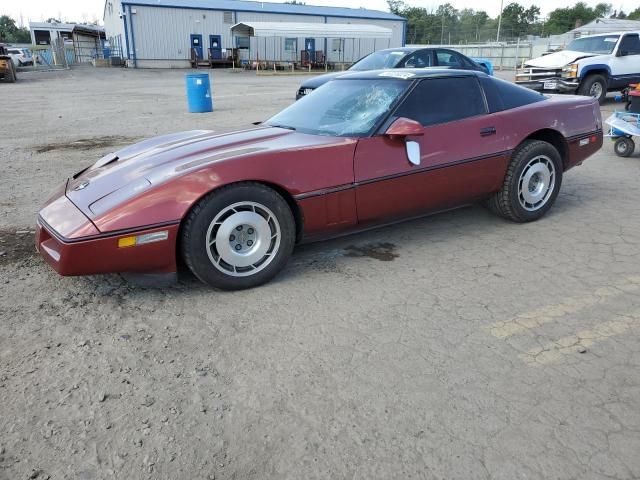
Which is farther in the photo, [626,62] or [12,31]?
[12,31]

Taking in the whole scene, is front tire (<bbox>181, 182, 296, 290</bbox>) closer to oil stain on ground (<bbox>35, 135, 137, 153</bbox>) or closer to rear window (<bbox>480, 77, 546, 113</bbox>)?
rear window (<bbox>480, 77, 546, 113</bbox>)

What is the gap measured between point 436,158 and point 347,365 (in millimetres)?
1937

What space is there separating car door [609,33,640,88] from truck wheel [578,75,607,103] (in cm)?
22

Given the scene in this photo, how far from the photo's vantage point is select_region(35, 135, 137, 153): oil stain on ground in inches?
325

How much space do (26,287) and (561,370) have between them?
3.20 m

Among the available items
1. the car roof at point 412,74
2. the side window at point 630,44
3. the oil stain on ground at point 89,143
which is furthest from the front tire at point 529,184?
the side window at point 630,44

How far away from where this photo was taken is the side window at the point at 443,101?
3.77m

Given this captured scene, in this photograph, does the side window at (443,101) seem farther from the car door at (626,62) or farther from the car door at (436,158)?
the car door at (626,62)

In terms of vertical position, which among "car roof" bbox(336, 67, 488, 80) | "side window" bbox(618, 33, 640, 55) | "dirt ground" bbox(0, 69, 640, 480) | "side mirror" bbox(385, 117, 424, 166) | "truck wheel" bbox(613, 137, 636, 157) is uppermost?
"side window" bbox(618, 33, 640, 55)

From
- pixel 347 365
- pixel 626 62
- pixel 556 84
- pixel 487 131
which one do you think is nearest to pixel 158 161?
pixel 347 365

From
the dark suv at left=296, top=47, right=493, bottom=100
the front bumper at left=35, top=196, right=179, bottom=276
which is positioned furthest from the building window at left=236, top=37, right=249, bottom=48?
the front bumper at left=35, top=196, right=179, bottom=276

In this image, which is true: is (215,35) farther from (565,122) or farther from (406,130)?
(406,130)

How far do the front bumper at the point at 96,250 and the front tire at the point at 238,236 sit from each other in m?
0.13

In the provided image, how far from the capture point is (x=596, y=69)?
489 inches
